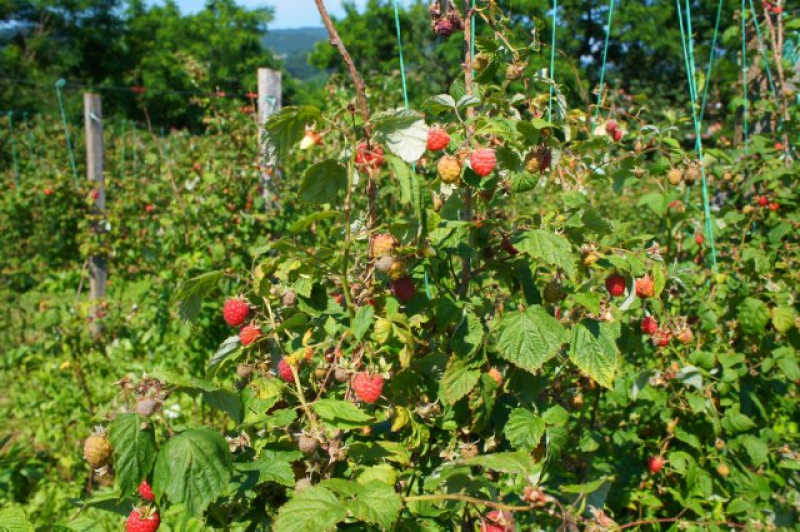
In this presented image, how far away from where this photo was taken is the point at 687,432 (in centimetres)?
216

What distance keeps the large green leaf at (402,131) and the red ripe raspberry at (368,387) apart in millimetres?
390

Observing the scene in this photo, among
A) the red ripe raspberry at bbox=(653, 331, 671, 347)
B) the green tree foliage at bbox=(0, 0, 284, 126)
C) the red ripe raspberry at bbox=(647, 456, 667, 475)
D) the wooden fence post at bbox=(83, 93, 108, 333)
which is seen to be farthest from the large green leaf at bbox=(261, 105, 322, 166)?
the green tree foliage at bbox=(0, 0, 284, 126)

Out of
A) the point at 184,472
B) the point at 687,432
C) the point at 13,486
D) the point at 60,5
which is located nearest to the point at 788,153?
the point at 687,432

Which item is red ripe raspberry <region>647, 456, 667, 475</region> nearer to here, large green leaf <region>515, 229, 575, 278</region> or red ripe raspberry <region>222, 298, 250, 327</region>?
large green leaf <region>515, 229, 575, 278</region>

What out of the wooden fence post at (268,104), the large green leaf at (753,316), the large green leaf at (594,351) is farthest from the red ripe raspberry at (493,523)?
the wooden fence post at (268,104)

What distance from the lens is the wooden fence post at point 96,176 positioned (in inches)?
179

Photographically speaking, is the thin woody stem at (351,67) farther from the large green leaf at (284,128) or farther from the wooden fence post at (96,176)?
the wooden fence post at (96,176)

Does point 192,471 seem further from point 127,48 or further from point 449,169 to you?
point 127,48

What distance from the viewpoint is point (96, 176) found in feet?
15.4

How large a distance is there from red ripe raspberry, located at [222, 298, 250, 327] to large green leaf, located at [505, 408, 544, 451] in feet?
1.88

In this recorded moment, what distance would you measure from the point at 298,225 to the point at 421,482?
0.70 meters

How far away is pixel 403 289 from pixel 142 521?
23.6 inches

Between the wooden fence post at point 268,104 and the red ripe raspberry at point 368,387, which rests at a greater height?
the wooden fence post at point 268,104

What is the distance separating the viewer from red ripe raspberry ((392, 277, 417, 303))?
1.30 m
